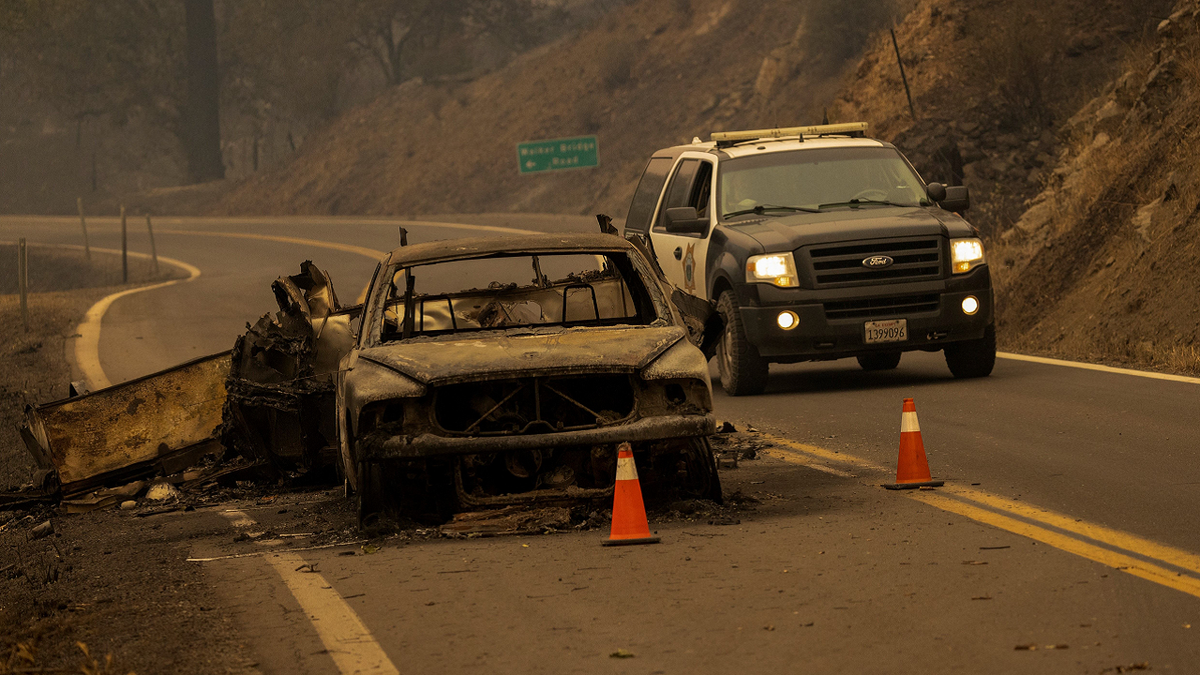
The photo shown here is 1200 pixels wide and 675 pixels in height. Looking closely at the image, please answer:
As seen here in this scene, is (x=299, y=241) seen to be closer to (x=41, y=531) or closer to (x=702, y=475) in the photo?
(x=41, y=531)

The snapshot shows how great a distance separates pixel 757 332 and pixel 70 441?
5377 mm

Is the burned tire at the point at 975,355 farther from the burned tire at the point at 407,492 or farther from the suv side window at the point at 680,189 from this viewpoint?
the burned tire at the point at 407,492

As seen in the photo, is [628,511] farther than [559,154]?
No

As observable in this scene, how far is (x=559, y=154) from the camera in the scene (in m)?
46.5

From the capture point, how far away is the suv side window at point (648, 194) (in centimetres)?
1566

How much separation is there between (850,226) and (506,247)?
473 centimetres

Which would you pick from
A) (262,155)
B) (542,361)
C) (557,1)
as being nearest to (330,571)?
(542,361)

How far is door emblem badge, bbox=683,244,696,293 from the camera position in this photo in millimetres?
14289

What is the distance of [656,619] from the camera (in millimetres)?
5918

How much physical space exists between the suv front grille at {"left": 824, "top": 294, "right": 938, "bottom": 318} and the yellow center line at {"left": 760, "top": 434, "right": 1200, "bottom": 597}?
3.79 meters

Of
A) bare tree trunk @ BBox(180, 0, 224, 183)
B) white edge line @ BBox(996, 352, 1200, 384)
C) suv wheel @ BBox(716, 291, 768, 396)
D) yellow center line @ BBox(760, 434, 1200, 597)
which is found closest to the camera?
yellow center line @ BBox(760, 434, 1200, 597)

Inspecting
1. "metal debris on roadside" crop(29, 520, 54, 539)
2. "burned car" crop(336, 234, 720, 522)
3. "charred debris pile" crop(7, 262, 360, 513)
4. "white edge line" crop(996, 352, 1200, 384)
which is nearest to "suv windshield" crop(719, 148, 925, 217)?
Answer: "white edge line" crop(996, 352, 1200, 384)

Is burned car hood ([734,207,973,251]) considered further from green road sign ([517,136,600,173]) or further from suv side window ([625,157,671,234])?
green road sign ([517,136,600,173])

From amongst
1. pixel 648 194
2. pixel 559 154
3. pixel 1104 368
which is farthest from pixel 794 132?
pixel 559 154
